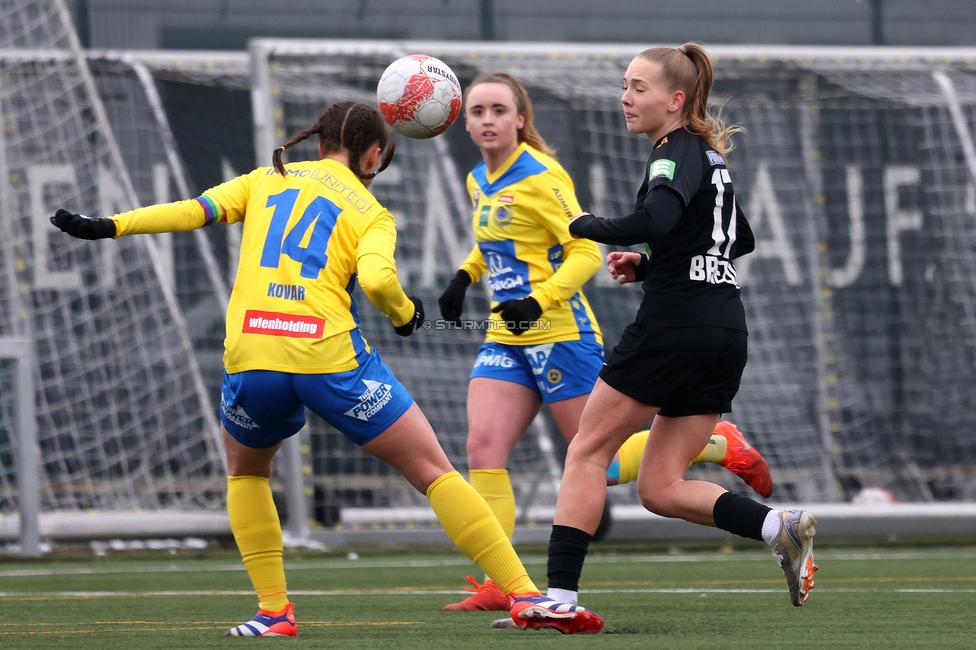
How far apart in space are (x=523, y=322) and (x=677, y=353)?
1.06 metres

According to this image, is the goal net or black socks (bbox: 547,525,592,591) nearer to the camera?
black socks (bbox: 547,525,592,591)

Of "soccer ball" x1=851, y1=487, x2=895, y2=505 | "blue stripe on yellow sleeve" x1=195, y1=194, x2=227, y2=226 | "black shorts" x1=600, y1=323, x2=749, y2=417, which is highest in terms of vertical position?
"blue stripe on yellow sleeve" x1=195, y1=194, x2=227, y2=226

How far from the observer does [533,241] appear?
4.95m

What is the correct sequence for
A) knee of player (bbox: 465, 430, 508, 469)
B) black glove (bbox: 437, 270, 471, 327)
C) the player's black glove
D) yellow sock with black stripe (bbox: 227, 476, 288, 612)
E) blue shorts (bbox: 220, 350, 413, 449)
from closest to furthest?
1. blue shorts (bbox: 220, 350, 413, 449)
2. yellow sock with black stripe (bbox: 227, 476, 288, 612)
3. the player's black glove
4. knee of player (bbox: 465, 430, 508, 469)
5. black glove (bbox: 437, 270, 471, 327)

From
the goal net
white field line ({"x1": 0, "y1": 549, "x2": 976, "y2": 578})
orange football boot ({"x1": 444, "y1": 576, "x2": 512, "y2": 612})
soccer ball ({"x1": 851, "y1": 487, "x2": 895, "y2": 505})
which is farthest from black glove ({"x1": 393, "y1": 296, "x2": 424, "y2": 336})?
soccer ball ({"x1": 851, "y1": 487, "x2": 895, "y2": 505})

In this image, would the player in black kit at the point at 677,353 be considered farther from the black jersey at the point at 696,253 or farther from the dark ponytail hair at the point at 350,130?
the dark ponytail hair at the point at 350,130

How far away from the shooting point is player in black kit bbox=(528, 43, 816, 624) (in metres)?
3.75

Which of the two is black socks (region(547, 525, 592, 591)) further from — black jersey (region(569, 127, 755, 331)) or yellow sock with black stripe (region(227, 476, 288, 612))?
yellow sock with black stripe (region(227, 476, 288, 612))

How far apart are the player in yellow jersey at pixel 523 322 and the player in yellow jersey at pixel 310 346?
3.12 feet

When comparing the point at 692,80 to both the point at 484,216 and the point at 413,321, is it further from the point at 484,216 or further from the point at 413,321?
the point at 484,216

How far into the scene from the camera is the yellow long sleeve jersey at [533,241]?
486 cm

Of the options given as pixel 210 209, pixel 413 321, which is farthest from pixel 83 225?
pixel 413 321

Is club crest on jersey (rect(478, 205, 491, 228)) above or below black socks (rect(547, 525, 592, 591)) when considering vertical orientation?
above

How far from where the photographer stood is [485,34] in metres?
11.2
